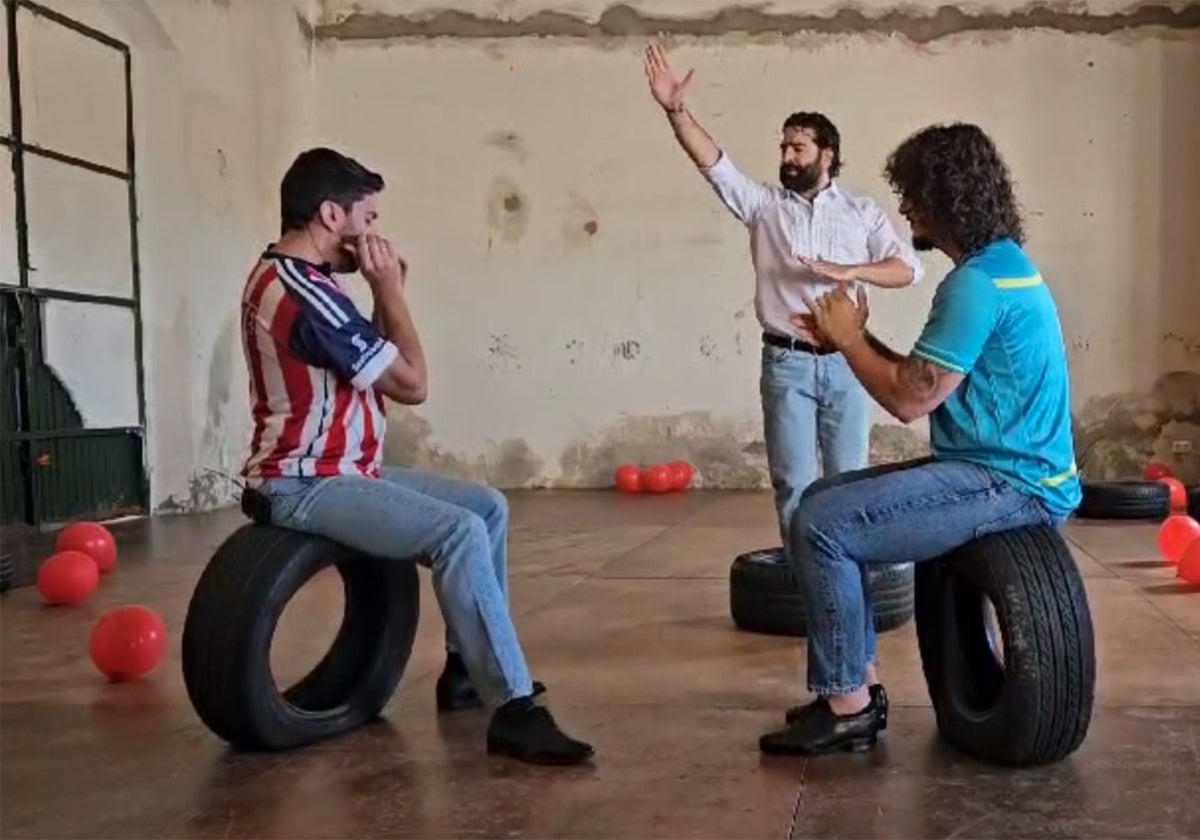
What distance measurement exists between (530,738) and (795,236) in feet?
7.77

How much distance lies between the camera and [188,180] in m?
8.59

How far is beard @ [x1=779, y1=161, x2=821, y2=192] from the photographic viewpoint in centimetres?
473

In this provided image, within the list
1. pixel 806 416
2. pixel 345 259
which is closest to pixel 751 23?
pixel 806 416

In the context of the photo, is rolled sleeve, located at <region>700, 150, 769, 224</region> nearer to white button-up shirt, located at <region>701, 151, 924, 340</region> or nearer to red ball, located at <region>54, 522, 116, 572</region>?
white button-up shirt, located at <region>701, 151, 924, 340</region>

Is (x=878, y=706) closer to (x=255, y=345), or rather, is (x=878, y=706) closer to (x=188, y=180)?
A: (x=255, y=345)

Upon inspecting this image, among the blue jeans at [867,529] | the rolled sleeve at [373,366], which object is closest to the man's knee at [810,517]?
the blue jeans at [867,529]

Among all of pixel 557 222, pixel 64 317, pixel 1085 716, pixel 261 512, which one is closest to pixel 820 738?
pixel 1085 716

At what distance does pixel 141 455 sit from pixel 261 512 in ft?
17.7

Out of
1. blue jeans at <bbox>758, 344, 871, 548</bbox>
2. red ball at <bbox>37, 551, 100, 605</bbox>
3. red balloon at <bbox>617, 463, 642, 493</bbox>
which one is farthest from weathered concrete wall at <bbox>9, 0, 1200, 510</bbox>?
blue jeans at <bbox>758, 344, 871, 548</bbox>

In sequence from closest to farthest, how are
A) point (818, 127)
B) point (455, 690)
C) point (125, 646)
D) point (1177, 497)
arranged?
point (455, 690) → point (125, 646) → point (818, 127) → point (1177, 497)

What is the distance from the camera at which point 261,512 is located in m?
3.11

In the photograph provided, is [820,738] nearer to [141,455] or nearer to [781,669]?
[781,669]

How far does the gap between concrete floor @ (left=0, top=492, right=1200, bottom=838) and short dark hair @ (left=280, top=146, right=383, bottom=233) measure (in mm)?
1279

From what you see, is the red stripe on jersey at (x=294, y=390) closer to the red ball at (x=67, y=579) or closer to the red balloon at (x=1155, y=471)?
the red ball at (x=67, y=579)
